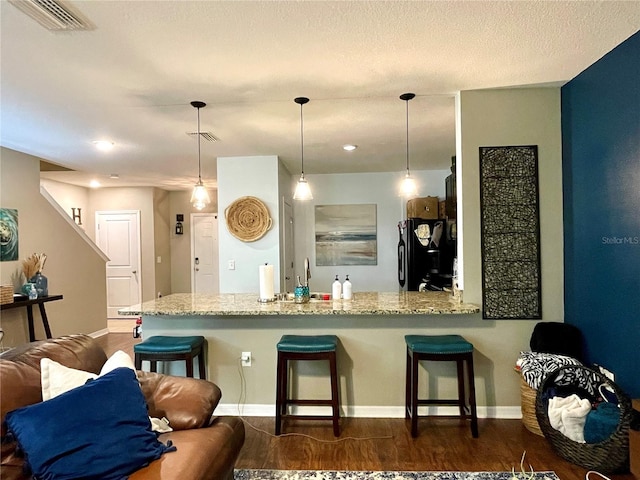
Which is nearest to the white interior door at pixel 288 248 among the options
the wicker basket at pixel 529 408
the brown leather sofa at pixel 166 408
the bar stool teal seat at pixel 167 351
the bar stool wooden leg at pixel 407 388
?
the bar stool teal seat at pixel 167 351

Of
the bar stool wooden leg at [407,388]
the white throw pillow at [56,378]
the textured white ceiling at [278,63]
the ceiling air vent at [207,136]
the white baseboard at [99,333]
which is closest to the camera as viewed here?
the white throw pillow at [56,378]

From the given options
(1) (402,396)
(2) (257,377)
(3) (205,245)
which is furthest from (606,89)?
(3) (205,245)

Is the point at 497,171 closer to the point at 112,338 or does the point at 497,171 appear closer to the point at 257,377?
the point at 257,377

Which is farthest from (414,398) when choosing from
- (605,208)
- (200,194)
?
(200,194)

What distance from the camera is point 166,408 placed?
1.94 m

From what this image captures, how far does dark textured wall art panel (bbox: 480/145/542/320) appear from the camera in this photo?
2.99 m

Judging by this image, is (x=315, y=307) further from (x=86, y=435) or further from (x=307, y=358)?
(x=86, y=435)

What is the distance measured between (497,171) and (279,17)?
1.97 metres

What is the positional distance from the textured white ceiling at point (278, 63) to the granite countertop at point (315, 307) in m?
1.59

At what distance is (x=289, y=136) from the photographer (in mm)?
4086

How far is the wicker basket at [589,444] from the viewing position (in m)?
→ 2.11

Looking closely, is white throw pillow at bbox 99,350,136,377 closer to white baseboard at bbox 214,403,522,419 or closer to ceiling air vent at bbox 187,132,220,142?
white baseboard at bbox 214,403,522,419

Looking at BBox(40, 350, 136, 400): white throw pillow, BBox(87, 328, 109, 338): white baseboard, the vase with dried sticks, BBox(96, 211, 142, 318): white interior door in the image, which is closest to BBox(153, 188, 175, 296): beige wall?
BBox(96, 211, 142, 318): white interior door

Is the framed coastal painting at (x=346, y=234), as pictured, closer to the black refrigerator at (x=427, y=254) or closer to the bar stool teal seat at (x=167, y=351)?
the black refrigerator at (x=427, y=254)
